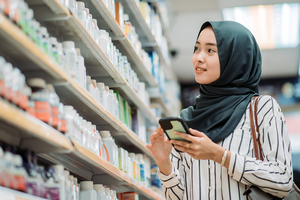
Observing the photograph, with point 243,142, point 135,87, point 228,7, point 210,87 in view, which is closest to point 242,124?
point 243,142

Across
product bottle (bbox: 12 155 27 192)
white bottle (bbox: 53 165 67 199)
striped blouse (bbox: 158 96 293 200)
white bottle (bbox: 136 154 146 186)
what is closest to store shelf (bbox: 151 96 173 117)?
white bottle (bbox: 136 154 146 186)

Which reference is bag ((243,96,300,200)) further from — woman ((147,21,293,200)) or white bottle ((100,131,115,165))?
white bottle ((100,131,115,165))

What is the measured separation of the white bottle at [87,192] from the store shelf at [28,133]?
0.53m

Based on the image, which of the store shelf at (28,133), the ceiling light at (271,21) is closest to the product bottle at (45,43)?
the store shelf at (28,133)

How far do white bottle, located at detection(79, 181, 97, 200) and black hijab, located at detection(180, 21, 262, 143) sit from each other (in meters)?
0.64

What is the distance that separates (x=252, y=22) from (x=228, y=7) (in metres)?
0.70

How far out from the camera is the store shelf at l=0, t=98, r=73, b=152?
1287mm

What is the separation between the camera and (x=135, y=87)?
11.4 ft

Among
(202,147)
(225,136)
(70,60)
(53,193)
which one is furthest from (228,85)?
(53,193)

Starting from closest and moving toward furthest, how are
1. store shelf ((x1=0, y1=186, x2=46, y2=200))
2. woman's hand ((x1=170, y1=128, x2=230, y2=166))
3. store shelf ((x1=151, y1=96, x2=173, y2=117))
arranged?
store shelf ((x1=0, y1=186, x2=46, y2=200)) → woman's hand ((x1=170, y1=128, x2=230, y2=166)) → store shelf ((x1=151, y1=96, x2=173, y2=117))

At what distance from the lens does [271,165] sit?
1946mm

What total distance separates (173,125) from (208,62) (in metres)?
0.52

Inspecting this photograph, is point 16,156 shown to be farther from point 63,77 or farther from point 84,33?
point 84,33

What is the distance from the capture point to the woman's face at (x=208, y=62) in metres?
2.29
